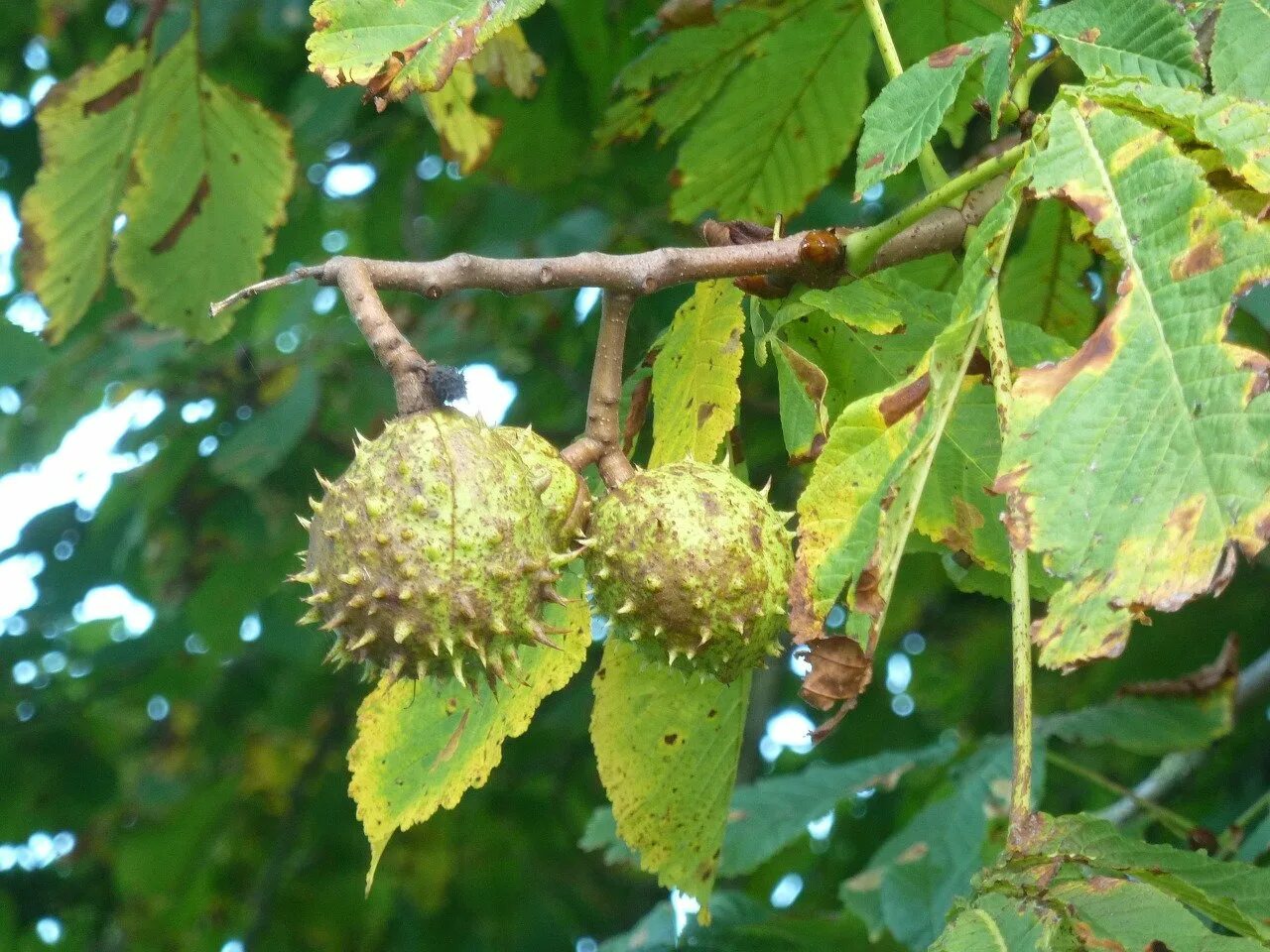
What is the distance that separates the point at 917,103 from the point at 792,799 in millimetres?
1430

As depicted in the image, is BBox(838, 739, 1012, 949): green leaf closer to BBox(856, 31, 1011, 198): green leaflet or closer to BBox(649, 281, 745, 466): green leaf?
BBox(649, 281, 745, 466): green leaf

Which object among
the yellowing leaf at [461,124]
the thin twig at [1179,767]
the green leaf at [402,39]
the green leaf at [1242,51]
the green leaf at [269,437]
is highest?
the green leaf at [402,39]

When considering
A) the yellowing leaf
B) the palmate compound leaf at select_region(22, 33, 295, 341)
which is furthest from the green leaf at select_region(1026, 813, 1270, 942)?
the palmate compound leaf at select_region(22, 33, 295, 341)

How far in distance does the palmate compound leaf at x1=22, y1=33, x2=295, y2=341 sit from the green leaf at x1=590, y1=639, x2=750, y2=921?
1.00 meters

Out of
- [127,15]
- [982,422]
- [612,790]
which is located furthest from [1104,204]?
[127,15]

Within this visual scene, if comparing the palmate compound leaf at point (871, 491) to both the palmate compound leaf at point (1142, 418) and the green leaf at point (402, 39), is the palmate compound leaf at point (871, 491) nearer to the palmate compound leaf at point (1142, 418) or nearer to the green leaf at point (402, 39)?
the palmate compound leaf at point (1142, 418)

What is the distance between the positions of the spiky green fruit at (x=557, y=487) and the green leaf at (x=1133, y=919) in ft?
1.89

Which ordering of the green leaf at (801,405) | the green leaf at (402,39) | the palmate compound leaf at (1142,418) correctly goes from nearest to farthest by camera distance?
the palmate compound leaf at (1142,418) < the green leaf at (402,39) < the green leaf at (801,405)

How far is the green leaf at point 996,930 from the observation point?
110 centimetres

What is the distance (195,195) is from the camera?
2293 millimetres

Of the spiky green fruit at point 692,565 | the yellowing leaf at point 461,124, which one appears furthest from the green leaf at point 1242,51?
the yellowing leaf at point 461,124

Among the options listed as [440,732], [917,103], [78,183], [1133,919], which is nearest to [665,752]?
[440,732]

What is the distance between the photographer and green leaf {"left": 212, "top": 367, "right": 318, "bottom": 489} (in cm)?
269

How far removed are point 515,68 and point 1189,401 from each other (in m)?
1.45
